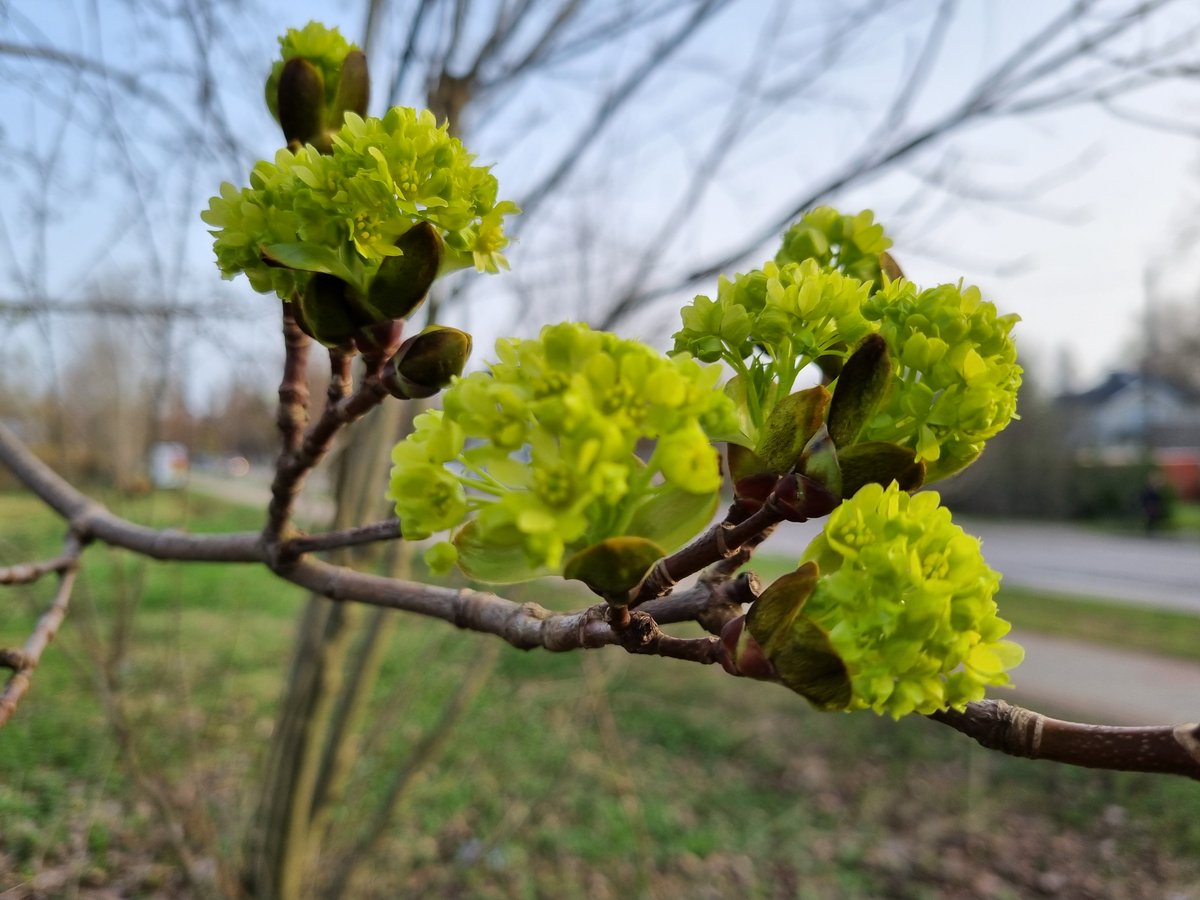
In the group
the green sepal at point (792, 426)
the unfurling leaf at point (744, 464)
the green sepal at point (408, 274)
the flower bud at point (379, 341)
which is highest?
the green sepal at point (408, 274)

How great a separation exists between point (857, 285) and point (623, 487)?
348mm

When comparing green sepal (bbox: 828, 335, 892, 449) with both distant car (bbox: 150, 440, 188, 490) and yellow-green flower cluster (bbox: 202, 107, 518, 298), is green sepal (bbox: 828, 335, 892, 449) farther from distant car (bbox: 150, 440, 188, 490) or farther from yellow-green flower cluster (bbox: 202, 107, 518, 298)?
distant car (bbox: 150, 440, 188, 490)

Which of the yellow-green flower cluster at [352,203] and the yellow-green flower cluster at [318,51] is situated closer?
the yellow-green flower cluster at [352,203]

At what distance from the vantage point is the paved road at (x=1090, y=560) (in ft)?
33.0

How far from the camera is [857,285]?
0.69 meters

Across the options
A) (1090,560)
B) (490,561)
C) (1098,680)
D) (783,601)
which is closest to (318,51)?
(490,561)

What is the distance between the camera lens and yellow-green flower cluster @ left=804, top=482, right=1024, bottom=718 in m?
0.53

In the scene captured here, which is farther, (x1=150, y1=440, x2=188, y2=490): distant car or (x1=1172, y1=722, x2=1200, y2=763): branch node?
(x1=150, y1=440, x2=188, y2=490): distant car

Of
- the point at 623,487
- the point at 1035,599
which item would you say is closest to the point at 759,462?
the point at 623,487

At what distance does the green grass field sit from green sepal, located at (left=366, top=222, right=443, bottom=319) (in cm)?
267

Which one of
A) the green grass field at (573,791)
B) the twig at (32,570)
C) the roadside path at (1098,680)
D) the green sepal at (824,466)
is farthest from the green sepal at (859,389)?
the roadside path at (1098,680)

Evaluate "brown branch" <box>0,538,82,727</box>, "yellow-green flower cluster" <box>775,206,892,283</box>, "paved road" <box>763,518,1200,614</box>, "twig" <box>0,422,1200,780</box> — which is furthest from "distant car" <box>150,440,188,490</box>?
"paved road" <box>763,518,1200,614</box>

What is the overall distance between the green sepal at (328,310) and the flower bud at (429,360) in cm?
5

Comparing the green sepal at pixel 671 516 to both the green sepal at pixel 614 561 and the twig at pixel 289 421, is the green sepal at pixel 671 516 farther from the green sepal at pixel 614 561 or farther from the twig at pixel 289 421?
the twig at pixel 289 421
